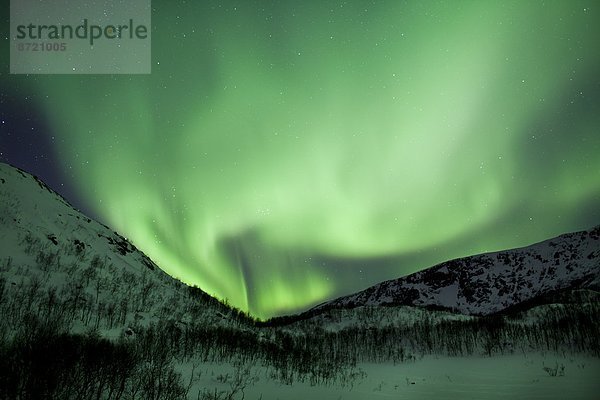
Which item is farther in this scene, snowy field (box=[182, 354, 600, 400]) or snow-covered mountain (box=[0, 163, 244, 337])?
snow-covered mountain (box=[0, 163, 244, 337])

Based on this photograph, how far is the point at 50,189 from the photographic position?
3150cm

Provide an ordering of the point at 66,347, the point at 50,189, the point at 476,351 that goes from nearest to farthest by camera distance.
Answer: the point at 66,347, the point at 476,351, the point at 50,189

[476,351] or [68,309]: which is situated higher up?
[68,309]

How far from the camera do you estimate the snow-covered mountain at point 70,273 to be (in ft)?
45.1

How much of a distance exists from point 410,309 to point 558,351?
120 ft

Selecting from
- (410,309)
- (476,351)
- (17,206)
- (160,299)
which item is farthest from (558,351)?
(410,309)

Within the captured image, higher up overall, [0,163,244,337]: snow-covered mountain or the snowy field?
[0,163,244,337]: snow-covered mountain

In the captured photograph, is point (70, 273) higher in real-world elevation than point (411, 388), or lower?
higher

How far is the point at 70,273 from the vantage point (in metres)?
18.6

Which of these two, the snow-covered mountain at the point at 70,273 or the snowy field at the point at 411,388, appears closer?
the snowy field at the point at 411,388

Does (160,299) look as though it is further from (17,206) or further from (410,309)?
(410,309)

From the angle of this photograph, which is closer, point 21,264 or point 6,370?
point 6,370

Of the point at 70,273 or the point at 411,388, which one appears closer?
the point at 411,388

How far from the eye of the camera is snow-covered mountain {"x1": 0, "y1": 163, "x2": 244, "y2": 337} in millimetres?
13750
